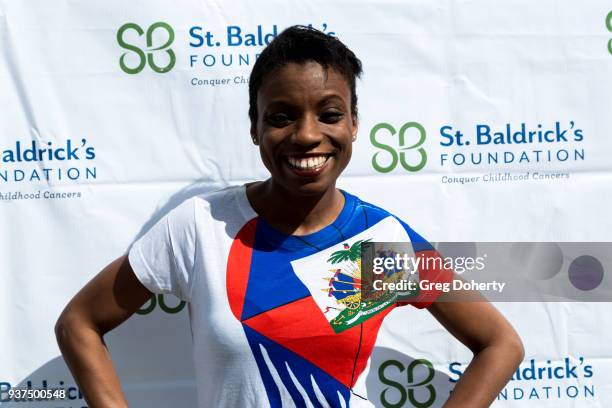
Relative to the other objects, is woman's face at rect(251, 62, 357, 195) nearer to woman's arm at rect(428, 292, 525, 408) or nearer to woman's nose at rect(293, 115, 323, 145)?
woman's nose at rect(293, 115, 323, 145)

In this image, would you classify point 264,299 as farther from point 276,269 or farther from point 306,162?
point 306,162

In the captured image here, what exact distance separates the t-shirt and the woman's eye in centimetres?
24

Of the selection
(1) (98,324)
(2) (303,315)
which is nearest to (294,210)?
(2) (303,315)

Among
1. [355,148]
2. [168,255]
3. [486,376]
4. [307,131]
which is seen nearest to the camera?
[307,131]

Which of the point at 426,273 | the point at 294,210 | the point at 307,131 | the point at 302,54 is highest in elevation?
the point at 302,54

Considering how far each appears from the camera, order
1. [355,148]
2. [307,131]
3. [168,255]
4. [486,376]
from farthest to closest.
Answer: [355,148]
[486,376]
[168,255]
[307,131]

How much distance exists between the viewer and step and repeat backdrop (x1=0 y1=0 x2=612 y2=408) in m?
2.19

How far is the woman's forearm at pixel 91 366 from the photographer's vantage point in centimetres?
172

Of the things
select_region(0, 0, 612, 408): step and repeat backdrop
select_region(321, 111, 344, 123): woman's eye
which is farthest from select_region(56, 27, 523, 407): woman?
select_region(0, 0, 612, 408): step and repeat backdrop

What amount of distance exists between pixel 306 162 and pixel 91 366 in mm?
701

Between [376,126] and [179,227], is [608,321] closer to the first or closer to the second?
[376,126]

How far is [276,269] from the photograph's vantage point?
5.43 feet

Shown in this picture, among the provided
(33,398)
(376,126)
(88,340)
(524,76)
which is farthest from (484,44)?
(33,398)

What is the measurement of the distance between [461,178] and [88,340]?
120cm
